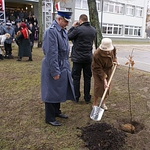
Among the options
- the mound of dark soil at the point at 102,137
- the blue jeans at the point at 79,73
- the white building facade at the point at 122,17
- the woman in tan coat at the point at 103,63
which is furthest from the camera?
the white building facade at the point at 122,17

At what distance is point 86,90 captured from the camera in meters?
4.41

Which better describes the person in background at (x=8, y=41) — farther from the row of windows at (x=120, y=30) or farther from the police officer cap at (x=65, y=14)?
the row of windows at (x=120, y=30)

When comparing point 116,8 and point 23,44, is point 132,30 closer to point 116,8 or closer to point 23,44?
point 116,8

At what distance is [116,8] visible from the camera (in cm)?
3106

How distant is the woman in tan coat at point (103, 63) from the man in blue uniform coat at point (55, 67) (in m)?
0.57

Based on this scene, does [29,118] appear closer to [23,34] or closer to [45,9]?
[23,34]

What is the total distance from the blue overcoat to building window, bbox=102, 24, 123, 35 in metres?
27.7

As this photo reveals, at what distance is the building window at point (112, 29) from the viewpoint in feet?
98.7

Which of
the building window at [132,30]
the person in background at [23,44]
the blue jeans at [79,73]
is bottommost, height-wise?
the blue jeans at [79,73]

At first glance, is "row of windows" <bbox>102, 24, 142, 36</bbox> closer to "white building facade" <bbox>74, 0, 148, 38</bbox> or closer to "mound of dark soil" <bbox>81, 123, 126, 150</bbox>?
"white building facade" <bbox>74, 0, 148, 38</bbox>

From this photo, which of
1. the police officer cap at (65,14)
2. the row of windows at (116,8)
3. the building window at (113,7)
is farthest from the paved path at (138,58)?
the building window at (113,7)

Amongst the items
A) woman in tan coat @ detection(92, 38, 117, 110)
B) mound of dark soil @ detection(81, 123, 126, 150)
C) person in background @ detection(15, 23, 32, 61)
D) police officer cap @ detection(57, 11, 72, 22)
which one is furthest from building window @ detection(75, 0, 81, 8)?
mound of dark soil @ detection(81, 123, 126, 150)

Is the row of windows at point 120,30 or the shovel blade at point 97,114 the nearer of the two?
the shovel blade at point 97,114

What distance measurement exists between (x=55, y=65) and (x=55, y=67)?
3 cm
